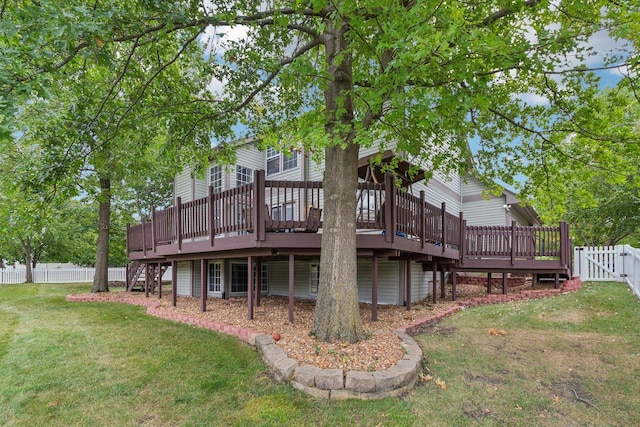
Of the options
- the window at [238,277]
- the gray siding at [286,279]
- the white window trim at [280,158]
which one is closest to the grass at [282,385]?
the window at [238,277]

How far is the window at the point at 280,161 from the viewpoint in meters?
12.8

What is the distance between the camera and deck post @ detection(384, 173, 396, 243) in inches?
271

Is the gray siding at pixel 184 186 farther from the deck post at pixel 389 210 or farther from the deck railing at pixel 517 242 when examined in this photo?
the deck railing at pixel 517 242

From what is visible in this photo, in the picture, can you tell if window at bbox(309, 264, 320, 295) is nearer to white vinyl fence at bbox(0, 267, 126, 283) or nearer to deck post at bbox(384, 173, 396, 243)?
deck post at bbox(384, 173, 396, 243)

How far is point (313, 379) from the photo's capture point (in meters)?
3.97

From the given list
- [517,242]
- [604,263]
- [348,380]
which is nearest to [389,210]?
[348,380]

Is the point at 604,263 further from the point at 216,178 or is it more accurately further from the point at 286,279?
the point at 216,178

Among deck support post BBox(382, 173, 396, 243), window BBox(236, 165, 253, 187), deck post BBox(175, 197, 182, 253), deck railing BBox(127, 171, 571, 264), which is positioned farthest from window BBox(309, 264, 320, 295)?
deck support post BBox(382, 173, 396, 243)

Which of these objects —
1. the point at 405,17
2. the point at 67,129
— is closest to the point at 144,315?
the point at 67,129

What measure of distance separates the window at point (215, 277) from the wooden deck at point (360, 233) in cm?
219

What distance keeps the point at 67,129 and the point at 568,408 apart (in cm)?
810

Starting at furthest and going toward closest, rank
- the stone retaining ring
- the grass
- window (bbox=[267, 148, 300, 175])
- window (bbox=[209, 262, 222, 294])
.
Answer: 1. window (bbox=[267, 148, 300, 175])
2. window (bbox=[209, 262, 222, 294])
3. the stone retaining ring
4. the grass

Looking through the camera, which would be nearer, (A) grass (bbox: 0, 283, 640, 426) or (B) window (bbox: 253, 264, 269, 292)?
(A) grass (bbox: 0, 283, 640, 426)

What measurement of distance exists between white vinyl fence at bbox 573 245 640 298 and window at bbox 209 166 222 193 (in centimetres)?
1420
